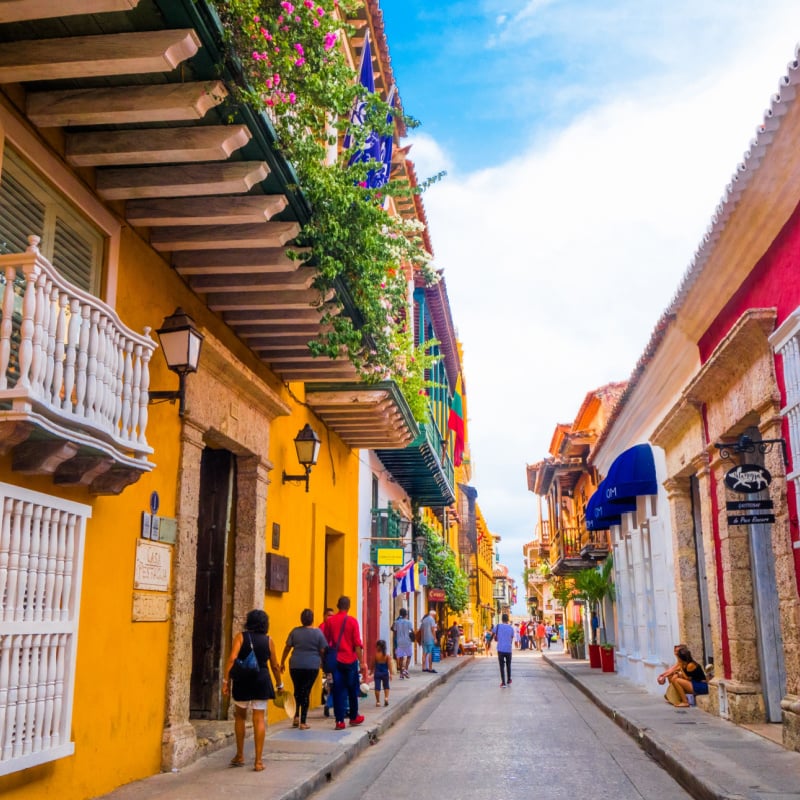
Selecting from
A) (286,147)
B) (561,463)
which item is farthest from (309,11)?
(561,463)

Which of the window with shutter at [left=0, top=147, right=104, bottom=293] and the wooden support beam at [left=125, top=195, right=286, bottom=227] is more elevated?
the wooden support beam at [left=125, top=195, right=286, bottom=227]

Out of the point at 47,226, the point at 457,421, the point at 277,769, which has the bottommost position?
the point at 277,769

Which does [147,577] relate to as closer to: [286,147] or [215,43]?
[286,147]

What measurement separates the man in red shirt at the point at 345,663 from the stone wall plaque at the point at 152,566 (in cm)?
332

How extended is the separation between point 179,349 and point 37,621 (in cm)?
271

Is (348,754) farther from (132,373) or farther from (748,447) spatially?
(748,447)

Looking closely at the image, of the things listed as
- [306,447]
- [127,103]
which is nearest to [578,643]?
[306,447]

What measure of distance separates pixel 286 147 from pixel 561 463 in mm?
24519

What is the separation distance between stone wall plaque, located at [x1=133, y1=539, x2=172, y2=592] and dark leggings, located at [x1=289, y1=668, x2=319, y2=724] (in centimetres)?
311

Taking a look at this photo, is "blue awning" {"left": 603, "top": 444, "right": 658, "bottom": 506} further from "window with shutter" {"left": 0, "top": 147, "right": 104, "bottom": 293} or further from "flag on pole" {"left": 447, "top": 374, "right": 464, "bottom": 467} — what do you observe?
"flag on pole" {"left": 447, "top": 374, "right": 464, "bottom": 467}

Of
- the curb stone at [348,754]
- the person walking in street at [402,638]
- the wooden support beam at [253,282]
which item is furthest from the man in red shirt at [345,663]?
the person walking in street at [402,638]

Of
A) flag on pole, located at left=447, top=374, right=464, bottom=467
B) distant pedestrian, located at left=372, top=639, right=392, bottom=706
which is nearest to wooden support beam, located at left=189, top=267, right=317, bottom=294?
distant pedestrian, located at left=372, top=639, right=392, bottom=706

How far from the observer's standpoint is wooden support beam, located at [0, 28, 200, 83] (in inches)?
215

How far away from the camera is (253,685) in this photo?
26.6ft
